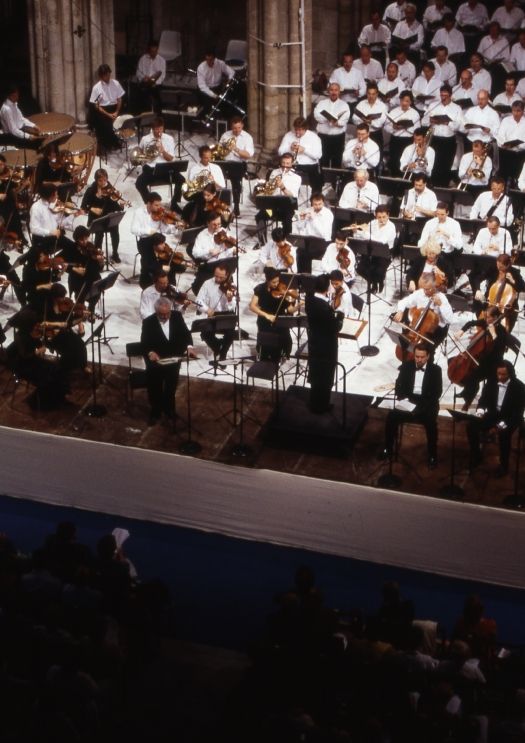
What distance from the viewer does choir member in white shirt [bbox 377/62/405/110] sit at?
17.5 meters

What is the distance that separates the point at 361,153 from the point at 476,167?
1353 mm

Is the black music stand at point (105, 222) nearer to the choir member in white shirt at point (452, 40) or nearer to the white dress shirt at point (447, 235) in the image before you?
the white dress shirt at point (447, 235)

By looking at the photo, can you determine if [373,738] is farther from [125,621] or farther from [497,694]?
[125,621]

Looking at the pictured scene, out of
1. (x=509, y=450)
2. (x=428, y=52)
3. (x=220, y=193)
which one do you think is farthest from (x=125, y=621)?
(x=428, y=52)

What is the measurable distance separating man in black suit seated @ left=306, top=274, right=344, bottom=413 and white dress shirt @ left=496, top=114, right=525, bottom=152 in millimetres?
5040

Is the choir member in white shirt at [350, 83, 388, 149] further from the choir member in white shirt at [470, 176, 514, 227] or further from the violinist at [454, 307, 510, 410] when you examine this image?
the violinist at [454, 307, 510, 410]

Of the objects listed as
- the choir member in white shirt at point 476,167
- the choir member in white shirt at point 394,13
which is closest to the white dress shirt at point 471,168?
the choir member in white shirt at point 476,167

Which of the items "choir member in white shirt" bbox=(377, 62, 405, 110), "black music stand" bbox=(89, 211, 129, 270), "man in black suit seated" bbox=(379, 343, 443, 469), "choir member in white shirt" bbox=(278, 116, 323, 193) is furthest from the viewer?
"choir member in white shirt" bbox=(377, 62, 405, 110)

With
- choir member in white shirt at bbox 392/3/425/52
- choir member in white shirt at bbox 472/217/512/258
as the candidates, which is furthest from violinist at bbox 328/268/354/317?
choir member in white shirt at bbox 392/3/425/52

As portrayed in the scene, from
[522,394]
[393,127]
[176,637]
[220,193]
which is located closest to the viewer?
[176,637]

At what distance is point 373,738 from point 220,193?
26.0 feet

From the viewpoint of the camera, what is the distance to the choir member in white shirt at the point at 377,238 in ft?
48.1

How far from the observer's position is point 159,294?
13.4 metres

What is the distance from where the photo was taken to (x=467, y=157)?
1598 cm
